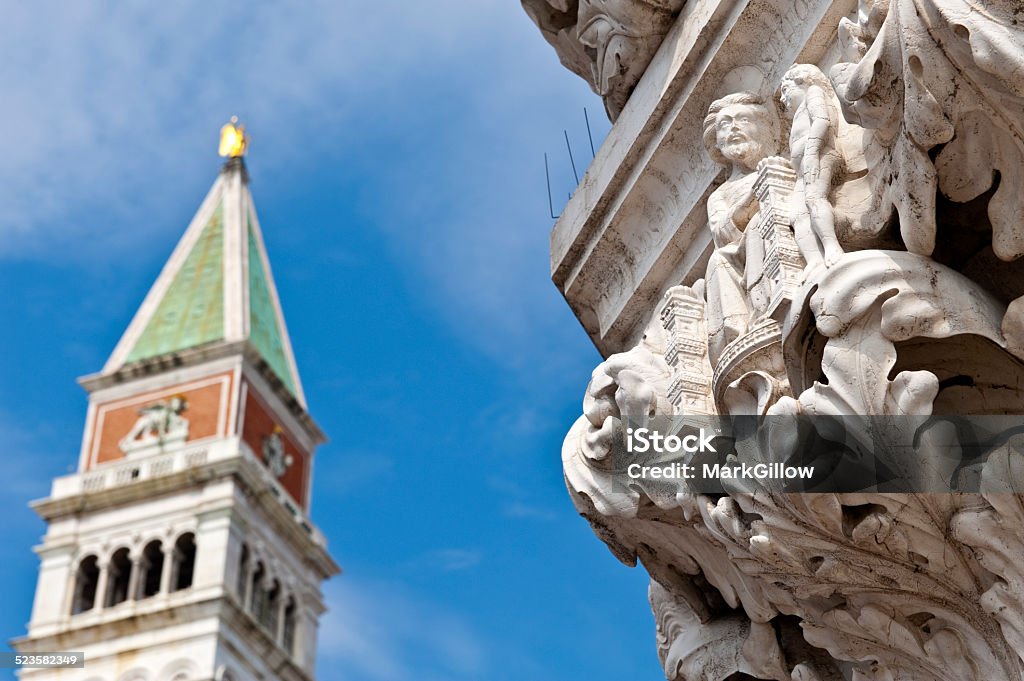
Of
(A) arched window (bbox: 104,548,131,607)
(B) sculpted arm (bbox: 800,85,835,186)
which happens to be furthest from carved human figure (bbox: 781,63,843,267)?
(A) arched window (bbox: 104,548,131,607)

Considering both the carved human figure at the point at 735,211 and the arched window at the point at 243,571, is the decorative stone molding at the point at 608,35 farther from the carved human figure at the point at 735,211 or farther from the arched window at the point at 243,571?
the arched window at the point at 243,571

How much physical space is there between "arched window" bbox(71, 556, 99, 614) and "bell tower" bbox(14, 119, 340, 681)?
5 cm

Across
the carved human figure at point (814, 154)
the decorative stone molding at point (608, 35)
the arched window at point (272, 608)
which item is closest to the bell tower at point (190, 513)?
the arched window at point (272, 608)

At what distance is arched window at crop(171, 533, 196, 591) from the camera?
157ft

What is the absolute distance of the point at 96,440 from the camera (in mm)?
51031

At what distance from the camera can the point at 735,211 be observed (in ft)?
13.5

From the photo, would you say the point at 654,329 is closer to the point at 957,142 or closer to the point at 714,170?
the point at 714,170

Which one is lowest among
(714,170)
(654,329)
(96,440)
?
(654,329)

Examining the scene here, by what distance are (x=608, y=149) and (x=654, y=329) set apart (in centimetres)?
89

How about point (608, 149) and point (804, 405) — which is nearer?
point (804, 405)

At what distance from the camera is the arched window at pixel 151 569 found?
48.4 meters

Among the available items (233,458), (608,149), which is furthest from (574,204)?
(233,458)

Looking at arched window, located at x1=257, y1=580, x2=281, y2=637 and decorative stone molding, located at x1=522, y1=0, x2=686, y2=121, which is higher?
arched window, located at x1=257, y1=580, x2=281, y2=637

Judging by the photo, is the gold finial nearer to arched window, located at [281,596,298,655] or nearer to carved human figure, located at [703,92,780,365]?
arched window, located at [281,596,298,655]
